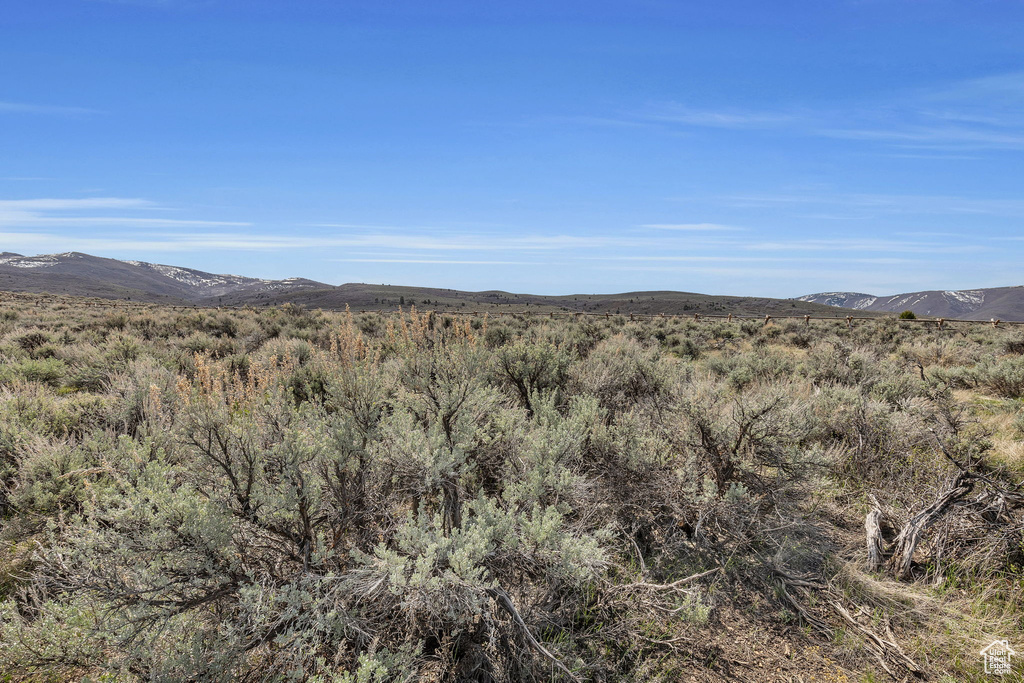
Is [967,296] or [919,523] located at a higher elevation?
[967,296]

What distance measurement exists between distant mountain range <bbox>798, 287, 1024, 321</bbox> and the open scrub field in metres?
153

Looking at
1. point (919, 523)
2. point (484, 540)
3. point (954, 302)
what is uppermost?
point (954, 302)

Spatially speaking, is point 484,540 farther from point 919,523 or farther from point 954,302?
point 954,302

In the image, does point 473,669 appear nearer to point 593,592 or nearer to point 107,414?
point 593,592

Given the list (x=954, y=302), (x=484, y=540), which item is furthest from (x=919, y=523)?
(x=954, y=302)

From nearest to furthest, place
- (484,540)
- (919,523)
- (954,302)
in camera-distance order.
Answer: (484,540)
(919,523)
(954,302)

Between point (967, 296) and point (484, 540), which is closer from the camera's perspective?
point (484, 540)

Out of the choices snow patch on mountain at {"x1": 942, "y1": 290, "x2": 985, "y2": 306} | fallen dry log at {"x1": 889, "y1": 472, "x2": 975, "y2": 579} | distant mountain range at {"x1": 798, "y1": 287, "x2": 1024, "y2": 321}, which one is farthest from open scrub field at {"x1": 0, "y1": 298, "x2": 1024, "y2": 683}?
snow patch on mountain at {"x1": 942, "y1": 290, "x2": 985, "y2": 306}

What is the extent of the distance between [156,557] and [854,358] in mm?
11077

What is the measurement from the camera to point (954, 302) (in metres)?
159

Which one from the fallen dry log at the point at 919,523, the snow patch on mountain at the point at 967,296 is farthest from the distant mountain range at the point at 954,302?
the fallen dry log at the point at 919,523

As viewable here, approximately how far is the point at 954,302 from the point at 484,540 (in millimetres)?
220667

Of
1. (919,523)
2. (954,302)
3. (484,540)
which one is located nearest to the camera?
(484,540)

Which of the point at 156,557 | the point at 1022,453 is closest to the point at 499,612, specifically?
the point at 156,557
